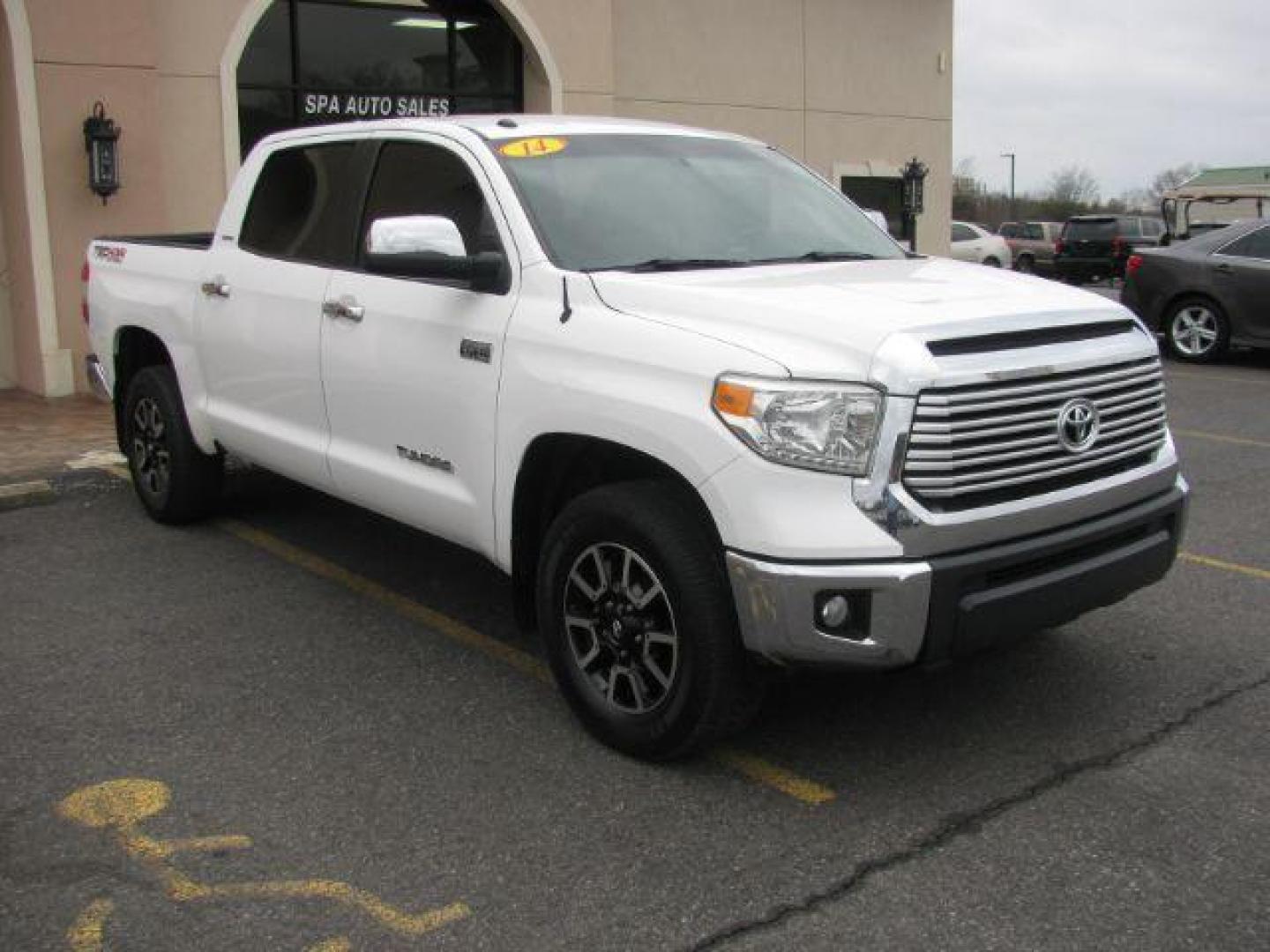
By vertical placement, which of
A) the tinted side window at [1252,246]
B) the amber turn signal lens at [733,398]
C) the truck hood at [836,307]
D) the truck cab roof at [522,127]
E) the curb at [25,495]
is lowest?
the curb at [25,495]

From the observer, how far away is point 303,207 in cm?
561

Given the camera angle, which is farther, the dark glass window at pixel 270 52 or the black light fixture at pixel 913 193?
the black light fixture at pixel 913 193

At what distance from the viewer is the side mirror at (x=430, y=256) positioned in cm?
430

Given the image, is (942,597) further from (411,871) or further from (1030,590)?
(411,871)

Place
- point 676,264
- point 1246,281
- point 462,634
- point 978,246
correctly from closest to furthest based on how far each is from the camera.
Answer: point 676,264, point 462,634, point 1246,281, point 978,246

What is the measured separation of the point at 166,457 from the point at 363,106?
7569 millimetres

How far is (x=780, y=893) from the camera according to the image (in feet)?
10.7

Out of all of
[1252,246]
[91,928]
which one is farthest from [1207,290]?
[91,928]

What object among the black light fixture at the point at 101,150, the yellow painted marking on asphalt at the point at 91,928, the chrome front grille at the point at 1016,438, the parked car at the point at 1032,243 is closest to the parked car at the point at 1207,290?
the chrome front grille at the point at 1016,438

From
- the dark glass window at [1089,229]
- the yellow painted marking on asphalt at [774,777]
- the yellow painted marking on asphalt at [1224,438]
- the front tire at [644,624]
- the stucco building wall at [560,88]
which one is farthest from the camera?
the dark glass window at [1089,229]

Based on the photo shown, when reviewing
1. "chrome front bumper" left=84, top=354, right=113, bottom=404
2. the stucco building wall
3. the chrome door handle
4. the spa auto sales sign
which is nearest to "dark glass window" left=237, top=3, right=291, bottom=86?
the spa auto sales sign

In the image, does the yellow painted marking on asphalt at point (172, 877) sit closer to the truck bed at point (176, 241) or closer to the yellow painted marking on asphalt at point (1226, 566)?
the truck bed at point (176, 241)

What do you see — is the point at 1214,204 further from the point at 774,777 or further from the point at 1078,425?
the point at 774,777

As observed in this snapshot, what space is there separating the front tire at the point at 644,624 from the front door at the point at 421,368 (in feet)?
1.54
